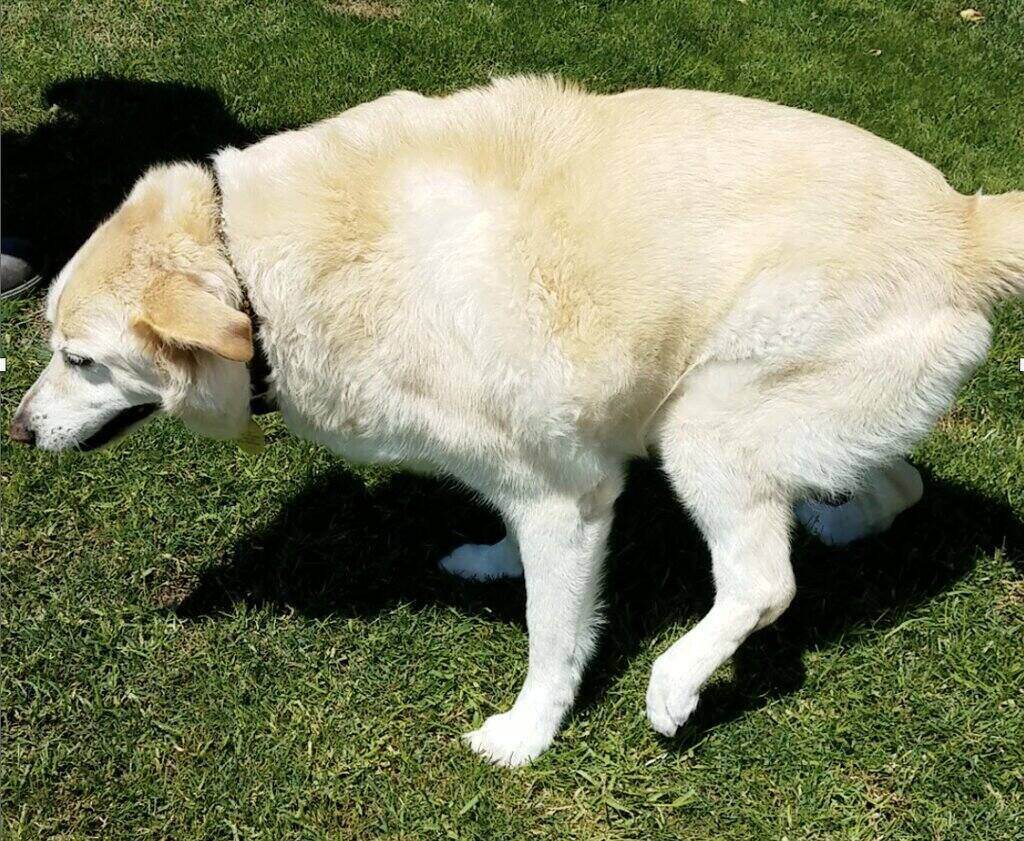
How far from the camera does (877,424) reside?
2473 millimetres

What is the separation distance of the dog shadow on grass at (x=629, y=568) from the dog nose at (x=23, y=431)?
33.2 inches

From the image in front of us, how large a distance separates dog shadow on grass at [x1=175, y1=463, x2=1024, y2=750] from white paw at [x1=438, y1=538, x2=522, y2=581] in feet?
0.12

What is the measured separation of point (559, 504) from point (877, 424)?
0.88m

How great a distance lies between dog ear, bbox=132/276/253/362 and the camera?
87.8 inches

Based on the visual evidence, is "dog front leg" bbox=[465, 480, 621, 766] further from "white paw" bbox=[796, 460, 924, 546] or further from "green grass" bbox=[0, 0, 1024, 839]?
"white paw" bbox=[796, 460, 924, 546]

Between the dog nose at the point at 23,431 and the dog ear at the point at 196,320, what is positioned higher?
the dog ear at the point at 196,320

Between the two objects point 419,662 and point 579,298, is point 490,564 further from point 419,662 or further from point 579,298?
point 579,298

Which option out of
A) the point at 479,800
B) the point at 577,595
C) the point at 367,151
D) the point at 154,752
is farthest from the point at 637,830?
the point at 367,151

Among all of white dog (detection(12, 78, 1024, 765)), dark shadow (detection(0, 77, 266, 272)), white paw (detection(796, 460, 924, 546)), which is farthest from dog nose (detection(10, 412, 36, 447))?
white paw (detection(796, 460, 924, 546))

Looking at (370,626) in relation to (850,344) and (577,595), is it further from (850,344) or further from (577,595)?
(850,344)

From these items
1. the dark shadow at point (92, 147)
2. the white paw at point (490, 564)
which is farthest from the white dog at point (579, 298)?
the dark shadow at point (92, 147)

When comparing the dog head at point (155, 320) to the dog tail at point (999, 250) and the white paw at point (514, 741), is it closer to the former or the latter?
the white paw at point (514, 741)

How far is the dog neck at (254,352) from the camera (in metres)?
2.45

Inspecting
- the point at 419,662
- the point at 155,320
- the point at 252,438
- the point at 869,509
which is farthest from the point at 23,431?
the point at 869,509
